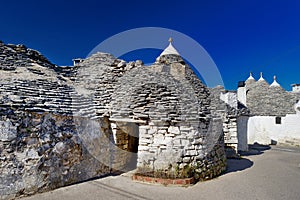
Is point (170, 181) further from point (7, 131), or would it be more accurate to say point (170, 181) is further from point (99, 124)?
point (7, 131)

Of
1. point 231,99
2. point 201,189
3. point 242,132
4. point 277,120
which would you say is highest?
point 231,99

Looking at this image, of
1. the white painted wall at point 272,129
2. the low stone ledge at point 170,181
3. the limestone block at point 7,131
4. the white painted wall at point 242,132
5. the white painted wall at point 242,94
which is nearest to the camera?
the limestone block at point 7,131

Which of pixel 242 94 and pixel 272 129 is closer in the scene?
pixel 242 94

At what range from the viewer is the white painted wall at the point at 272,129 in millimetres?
15094

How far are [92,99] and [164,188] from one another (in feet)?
12.5

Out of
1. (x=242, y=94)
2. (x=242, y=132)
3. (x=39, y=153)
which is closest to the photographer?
(x=39, y=153)

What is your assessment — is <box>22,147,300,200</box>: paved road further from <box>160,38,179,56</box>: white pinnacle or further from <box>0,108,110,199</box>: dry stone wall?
<box>160,38,179,56</box>: white pinnacle

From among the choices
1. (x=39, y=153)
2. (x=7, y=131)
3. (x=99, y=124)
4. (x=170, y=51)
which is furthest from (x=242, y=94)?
(x=7, y=131)

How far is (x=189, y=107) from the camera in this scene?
20.2 feet

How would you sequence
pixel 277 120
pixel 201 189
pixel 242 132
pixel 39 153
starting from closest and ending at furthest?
1. pixel 39 153
2. pixel 201 189
3. pixel 242 132
4. pixel 277 120

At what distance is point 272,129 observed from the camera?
16.0m

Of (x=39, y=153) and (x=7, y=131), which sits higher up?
(x=7, y=131)

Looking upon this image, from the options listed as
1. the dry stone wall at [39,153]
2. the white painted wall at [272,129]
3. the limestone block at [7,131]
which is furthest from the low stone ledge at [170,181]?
the white painted wall at [272,129]

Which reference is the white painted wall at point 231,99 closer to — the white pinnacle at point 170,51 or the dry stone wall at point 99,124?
the white pinnacle at point 170,51
